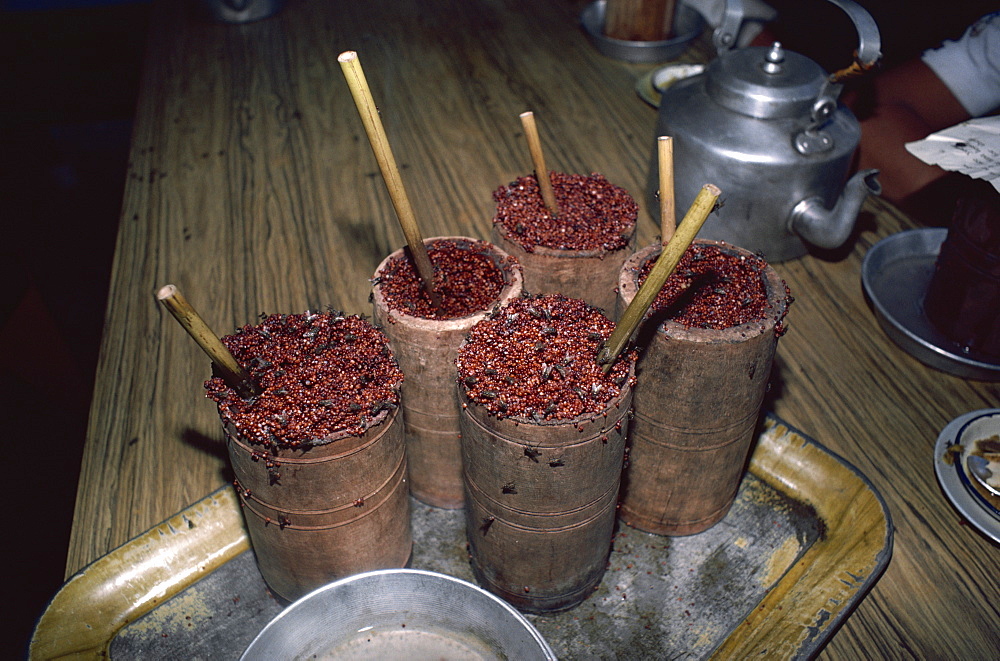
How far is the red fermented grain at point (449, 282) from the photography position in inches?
60.9

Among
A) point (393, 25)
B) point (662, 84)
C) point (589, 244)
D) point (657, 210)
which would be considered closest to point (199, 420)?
point (589, 244)

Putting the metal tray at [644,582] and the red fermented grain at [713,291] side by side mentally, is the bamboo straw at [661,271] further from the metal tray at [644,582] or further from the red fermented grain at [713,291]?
the metal tray at [644,582]

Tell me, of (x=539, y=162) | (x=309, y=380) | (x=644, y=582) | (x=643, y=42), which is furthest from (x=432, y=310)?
(x=643, y=42)

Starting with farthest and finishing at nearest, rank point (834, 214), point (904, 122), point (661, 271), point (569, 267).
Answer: point (904, 122), point (834, 214), point (569, 267), point (661, 271)

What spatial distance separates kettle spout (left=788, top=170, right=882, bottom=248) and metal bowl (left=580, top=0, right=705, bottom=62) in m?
1.65

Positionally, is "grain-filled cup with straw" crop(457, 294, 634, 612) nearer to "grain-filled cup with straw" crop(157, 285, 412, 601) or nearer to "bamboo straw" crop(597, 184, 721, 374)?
"bamboo straw" crop(597, 184, 721, 374)

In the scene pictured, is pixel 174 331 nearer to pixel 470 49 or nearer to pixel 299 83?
pixel 299 83

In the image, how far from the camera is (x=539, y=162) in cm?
168

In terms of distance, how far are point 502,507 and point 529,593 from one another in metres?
0.28

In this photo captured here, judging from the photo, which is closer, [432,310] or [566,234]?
[432,310]

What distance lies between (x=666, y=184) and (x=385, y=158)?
59cm

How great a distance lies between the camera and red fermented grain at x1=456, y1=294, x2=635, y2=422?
1.24 meters

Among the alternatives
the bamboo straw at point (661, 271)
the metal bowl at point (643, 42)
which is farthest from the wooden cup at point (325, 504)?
the metal bowl at point (643, 42)

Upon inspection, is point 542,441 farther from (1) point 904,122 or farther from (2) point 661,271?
(1) point 904,122
